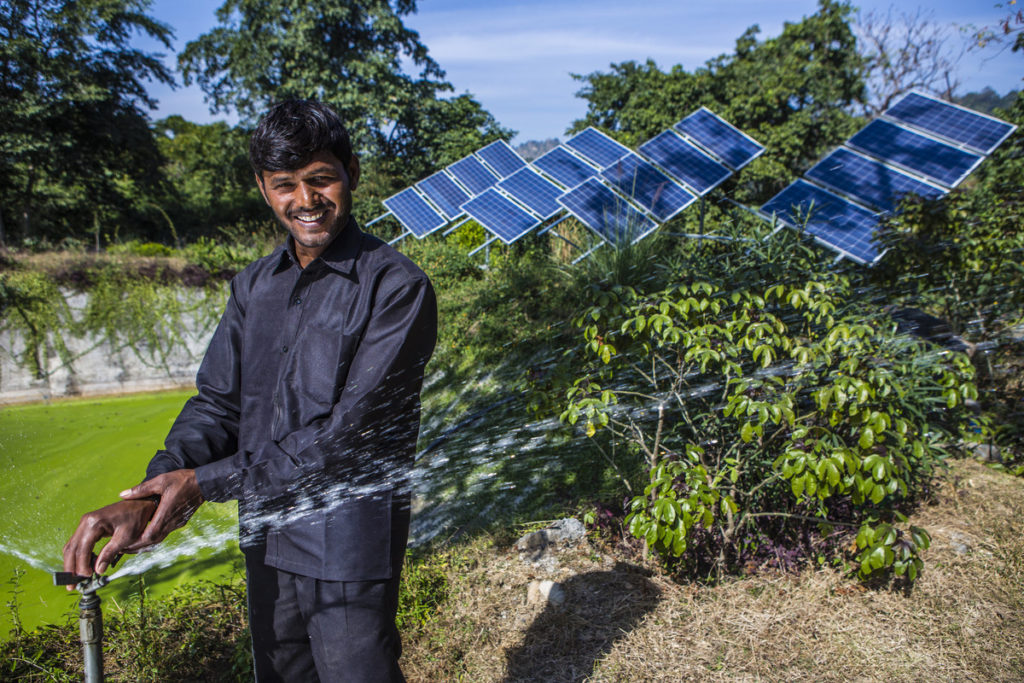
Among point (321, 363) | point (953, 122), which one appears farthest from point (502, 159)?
point (321, 363)

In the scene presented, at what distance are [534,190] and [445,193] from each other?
185 centimetres

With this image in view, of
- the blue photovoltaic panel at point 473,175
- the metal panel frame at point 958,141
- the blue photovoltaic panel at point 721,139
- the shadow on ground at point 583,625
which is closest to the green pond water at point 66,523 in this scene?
the shadow on ground at point 583,625

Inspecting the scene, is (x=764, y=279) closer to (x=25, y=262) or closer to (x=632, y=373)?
(x=632, y=373)

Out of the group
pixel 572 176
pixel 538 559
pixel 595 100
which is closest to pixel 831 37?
pixel 595 100

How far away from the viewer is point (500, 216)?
330 inches

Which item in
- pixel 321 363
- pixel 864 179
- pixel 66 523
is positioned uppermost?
pixel 864 179

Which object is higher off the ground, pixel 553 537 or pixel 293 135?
pixel 293 135

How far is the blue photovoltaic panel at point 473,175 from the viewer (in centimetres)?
1027

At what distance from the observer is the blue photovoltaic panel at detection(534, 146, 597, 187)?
9.06 m

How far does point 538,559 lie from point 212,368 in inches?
85.1

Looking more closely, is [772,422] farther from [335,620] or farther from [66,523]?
[66,523]

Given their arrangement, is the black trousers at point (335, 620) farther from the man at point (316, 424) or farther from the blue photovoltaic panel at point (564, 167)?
the blue photovoltaic panel at point (564, 167)

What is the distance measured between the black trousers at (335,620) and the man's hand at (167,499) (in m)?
0.37

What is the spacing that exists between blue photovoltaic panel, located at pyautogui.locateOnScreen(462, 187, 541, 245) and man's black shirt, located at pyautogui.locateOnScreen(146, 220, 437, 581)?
236 inches
